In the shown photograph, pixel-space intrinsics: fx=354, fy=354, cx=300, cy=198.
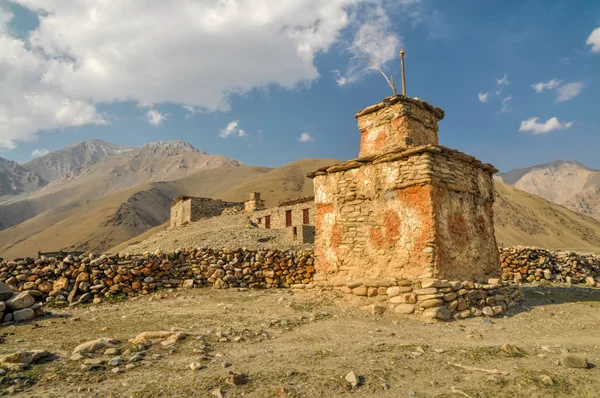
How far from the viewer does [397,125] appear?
33.8 feet

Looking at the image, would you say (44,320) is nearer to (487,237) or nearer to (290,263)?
(290,263)

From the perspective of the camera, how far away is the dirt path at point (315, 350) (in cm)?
377

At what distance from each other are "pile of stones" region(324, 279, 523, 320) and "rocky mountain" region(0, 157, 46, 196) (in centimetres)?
20225

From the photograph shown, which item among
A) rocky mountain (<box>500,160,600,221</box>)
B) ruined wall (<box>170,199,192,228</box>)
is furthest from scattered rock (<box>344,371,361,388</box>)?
rocky mountain (<box>500,160,600,221</box>)

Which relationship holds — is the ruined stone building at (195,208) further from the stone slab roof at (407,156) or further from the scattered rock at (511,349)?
the scattered rock at (511,349)

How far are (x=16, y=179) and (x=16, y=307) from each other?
716ft

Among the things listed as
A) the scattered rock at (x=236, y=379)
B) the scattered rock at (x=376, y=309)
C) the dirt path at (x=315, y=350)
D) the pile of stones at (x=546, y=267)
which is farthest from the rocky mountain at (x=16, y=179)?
the scattered rock at (x=236, y=379)

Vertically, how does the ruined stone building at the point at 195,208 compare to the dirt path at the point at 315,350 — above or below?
above

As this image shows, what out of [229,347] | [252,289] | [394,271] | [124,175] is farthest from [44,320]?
[124,175]

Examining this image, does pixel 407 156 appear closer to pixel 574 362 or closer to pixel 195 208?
pixel 574 362

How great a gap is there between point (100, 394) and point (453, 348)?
451 centimetres

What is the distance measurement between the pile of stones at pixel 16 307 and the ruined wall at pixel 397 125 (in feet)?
29.3

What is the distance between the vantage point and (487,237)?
9.20m

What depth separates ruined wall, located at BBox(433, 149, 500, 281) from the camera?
7.93m
